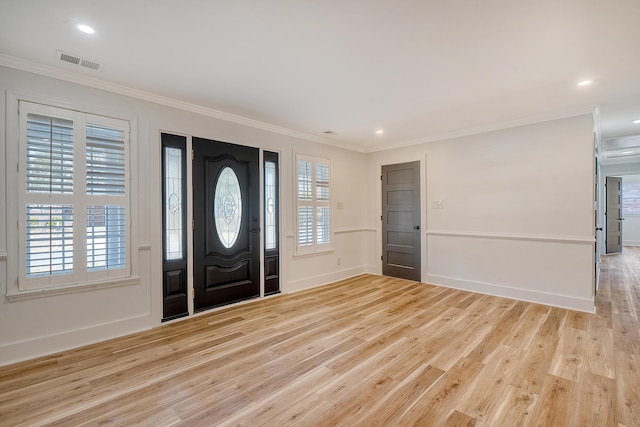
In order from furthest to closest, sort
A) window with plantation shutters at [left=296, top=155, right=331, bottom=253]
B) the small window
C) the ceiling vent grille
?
the small window → window with plantation shutters at [left=296, top=155, right=331, bottom=253] → the ceiling vent grille

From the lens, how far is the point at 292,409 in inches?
75.0

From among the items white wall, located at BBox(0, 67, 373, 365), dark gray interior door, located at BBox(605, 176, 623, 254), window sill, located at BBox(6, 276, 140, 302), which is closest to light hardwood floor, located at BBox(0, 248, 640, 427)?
white wall, located at BBox(0, 67, 373, 365)

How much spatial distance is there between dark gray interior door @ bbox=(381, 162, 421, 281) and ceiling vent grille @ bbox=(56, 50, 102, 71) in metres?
4.56

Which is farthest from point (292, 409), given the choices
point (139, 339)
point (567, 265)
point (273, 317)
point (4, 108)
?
point (567, 265)

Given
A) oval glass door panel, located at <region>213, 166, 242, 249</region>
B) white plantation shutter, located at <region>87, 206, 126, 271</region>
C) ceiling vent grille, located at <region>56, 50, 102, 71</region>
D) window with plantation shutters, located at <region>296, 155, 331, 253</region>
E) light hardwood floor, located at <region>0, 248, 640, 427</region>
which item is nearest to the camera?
light hardwood floor, located at <region>0, 248, 640, 427</region>

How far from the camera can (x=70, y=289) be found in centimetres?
276

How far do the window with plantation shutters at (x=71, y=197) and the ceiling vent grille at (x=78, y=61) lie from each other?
18.6 inches

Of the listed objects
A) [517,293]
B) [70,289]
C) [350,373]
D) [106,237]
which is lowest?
[350,373]

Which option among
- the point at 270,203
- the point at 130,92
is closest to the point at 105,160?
the point at 130,92

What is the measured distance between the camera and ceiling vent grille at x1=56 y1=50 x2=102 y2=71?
2461 mm

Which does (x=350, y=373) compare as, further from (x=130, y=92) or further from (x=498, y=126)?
(x=498, y=126)

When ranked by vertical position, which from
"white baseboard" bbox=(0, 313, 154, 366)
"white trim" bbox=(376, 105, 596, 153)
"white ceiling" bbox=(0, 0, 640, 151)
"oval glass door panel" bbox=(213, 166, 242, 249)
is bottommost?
"white baseboard" bbox=(0, 313, 154, 366)

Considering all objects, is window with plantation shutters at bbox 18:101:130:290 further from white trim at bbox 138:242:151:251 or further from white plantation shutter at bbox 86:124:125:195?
white trim at bbox 138:242:151:251

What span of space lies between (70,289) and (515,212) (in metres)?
5.46
